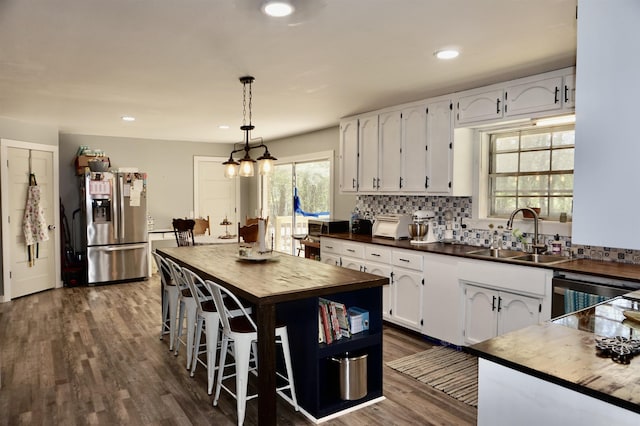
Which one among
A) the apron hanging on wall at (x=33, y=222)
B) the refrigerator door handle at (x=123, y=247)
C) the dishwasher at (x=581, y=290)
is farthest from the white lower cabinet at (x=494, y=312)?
the apron hanging on wall at (x=33, y=222)

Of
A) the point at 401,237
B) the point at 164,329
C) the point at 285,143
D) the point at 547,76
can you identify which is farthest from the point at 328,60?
the point at 285,143

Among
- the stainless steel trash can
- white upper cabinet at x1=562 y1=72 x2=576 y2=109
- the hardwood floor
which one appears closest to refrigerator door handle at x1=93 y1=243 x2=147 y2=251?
the hardwood floor

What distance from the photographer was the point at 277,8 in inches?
86.8

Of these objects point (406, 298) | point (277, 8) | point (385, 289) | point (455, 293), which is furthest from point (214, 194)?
point (277, 8)

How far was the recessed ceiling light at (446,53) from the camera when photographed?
2893 millimetres

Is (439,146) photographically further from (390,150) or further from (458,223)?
(458,223)

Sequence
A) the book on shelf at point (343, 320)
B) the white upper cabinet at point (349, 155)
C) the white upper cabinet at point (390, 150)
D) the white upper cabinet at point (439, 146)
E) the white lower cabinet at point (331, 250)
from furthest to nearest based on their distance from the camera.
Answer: the white upper cabinet at point (349, 155), the white lower cabinet at point (331, 250), the white upper cabinet at point (390, 150), the white upper cabinet at point (439, 146), the book on shelf at point (343, 320)

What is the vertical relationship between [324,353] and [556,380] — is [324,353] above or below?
below

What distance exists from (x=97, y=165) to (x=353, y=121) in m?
3.92

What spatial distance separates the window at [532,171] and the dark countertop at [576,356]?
2.14 meters

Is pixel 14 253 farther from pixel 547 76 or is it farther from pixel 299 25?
pixel 547 76

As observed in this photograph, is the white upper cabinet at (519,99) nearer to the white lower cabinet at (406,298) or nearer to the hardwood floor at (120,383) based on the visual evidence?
the white lower cabinet at (406,298)

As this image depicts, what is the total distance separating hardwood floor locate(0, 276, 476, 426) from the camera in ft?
8.93

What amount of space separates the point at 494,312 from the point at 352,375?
140 centimetres
